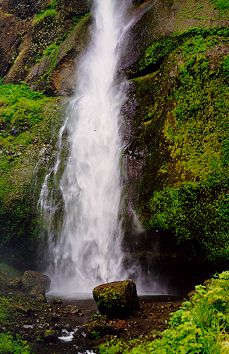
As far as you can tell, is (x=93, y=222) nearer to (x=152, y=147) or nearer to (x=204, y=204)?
(x=152, y=147)

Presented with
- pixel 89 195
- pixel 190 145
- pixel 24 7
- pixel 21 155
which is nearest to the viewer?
pixel 190 145

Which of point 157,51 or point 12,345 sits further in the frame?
point 157,51

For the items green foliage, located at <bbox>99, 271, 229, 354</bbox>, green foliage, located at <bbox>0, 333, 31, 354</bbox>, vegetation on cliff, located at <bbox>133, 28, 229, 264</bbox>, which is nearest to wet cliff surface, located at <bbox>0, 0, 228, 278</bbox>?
vegetation on cliff, located at <bbox>133, 28, 229, 264</bbox>

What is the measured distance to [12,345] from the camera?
22.7 ft

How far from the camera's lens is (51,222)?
13.8 meters

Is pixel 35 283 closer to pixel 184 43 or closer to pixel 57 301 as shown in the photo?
pixel 57 301

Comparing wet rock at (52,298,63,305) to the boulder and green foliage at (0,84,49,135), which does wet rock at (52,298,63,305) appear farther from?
green foliage at (0,84,49,135)

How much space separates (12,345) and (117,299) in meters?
2.46

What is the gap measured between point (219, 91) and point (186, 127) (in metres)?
1.32

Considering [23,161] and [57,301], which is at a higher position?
[23,161]

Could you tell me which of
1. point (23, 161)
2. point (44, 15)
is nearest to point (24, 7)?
point (44, 15)

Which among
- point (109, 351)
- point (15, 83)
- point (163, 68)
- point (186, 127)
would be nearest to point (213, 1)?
point (163, 68)

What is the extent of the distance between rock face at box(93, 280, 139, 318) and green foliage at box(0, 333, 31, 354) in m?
1.97

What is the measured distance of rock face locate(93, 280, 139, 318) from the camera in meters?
8.59
